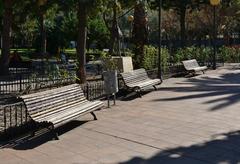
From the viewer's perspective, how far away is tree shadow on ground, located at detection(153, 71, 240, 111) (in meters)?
12.4

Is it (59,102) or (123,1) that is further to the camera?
(123,1)

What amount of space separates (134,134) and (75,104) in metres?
1.52

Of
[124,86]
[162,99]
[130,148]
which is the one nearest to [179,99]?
[162,99]

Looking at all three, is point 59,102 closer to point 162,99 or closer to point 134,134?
point 134,134

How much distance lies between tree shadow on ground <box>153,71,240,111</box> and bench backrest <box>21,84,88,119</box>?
3466 millimetres

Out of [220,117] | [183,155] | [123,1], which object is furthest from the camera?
[123,1]

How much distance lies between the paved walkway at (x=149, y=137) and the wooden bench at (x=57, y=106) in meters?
0.33

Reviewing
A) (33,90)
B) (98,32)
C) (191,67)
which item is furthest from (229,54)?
(33,90)

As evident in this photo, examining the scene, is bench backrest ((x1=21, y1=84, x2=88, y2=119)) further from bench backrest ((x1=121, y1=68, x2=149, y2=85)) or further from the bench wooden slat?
bench backrest ((x1=121, y1=68, x2=149, y2=85))

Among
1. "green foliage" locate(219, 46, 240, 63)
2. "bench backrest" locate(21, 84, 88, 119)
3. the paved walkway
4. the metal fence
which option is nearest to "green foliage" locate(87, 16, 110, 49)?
"green foliage" locate(219, 46, 240, 63)

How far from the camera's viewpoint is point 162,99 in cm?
1257

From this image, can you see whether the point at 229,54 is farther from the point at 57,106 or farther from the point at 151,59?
the point at 57,106

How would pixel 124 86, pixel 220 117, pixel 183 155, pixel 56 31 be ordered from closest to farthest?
pixel 183 155 < pixel 220 117 < pixel 124 86 < pixel 56 31

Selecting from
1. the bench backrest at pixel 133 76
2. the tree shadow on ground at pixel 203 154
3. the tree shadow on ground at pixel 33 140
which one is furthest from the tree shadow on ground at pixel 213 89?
the tree shadow on ground at pixel 33 140
